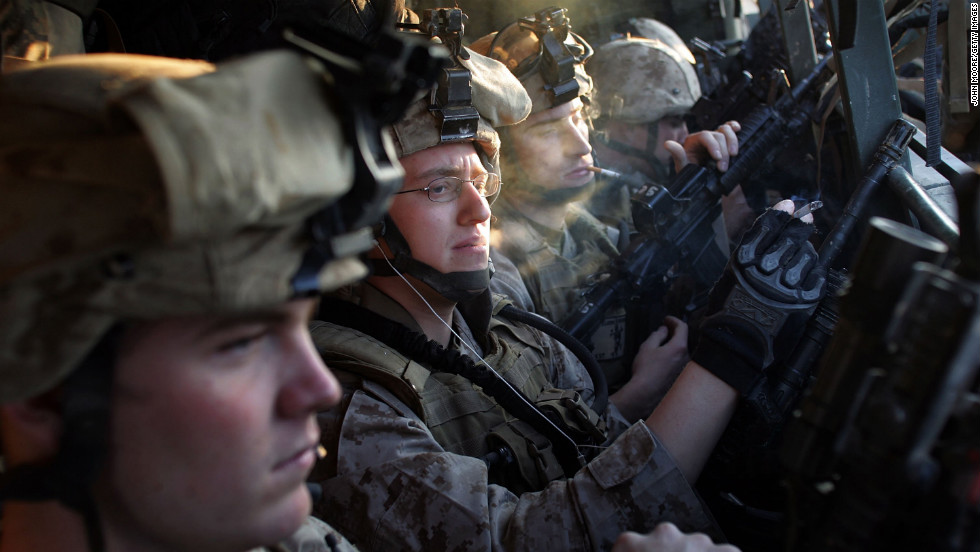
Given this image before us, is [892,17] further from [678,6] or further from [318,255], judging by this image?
[678,6]

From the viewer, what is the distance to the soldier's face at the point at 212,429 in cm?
99

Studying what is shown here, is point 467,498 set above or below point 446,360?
below

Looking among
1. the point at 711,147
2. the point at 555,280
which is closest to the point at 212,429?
the point at 555,280

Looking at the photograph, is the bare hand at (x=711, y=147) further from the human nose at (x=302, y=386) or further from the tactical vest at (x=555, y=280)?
the human nose at (x=302, y=386)

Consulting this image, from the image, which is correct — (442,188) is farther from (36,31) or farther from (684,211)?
(684,211)

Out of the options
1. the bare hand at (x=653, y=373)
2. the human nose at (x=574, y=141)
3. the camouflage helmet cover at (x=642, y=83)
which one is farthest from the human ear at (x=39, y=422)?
the camouflage helmet cover at (x=642, y=83)

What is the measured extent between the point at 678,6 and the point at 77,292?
8.26 metres

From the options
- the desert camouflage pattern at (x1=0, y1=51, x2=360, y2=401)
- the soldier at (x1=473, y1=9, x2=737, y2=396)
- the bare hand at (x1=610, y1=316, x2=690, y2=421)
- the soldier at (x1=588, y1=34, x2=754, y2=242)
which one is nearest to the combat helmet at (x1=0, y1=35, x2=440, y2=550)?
the desert camouflage pattern at (x1=0, y1=51, x2=360, y2=401)

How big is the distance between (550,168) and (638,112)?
1.89m

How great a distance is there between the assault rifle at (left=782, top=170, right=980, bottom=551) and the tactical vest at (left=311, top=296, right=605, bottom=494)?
3.86ft

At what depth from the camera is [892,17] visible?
11.8ft

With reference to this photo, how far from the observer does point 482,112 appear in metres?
2.54

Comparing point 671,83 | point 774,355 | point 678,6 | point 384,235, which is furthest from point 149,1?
point 678,6

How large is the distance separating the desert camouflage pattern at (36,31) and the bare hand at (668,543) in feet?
6.19
